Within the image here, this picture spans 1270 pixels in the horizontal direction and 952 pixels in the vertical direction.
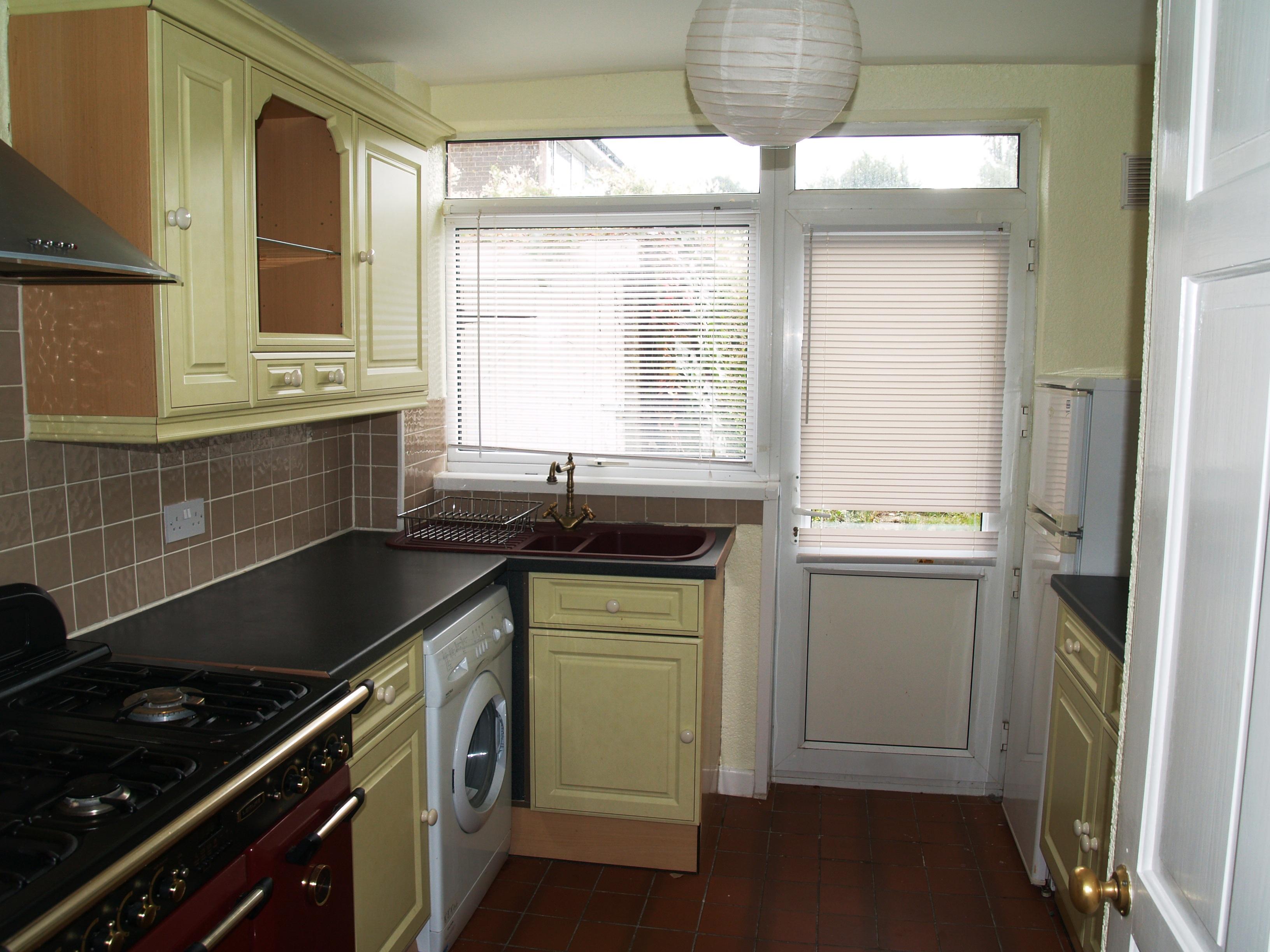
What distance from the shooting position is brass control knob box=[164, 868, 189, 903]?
1.39 metres

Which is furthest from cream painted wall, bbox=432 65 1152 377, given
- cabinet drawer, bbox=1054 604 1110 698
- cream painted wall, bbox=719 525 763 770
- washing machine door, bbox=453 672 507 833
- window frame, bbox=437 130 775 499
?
washing machine door, bbox=453 672 507 833

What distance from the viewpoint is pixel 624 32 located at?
278cm

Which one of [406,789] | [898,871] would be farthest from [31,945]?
[898,871]

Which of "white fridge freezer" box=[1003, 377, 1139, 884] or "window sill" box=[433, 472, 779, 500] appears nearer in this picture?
"white fridge freezer" box=[1003, 377, 1139, 884]

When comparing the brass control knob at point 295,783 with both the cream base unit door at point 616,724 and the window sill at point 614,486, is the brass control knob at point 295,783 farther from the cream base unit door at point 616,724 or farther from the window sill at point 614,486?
the window sill at point 614,486

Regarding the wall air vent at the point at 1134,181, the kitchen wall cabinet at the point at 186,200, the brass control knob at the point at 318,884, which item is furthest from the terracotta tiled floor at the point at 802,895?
the wall air vent at the point at 1134,181

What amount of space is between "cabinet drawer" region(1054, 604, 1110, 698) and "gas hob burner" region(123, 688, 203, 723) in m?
1.91

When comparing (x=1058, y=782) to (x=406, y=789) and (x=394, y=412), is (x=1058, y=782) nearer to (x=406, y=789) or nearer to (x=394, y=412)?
(x=406, y=789)

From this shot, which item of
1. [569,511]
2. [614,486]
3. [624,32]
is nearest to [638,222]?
[624,32]

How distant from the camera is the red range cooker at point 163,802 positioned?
1254mm

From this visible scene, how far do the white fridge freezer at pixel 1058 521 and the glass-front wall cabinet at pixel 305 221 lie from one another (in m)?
1.97

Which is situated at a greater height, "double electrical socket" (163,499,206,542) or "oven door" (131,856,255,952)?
"double electrical socket" (163,499,206,542)

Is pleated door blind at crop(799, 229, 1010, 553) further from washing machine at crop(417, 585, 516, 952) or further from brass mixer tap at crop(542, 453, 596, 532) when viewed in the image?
washing machine at crop(417, 585, 516, 952)

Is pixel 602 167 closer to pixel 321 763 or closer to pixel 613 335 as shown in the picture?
pixel 613 335
